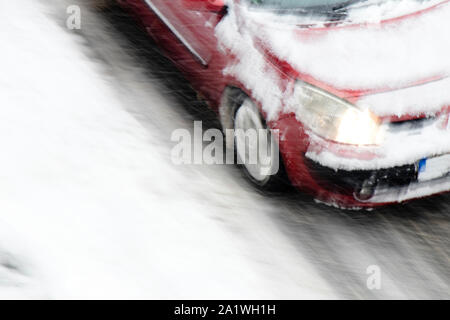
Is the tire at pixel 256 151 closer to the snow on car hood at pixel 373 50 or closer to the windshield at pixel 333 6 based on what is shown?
the snow on car hood at pixel 373 50

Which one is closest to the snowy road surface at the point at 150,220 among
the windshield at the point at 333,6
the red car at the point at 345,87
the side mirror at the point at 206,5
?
the red car at the point at 345,87

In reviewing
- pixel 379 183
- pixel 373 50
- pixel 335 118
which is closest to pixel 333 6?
pixel 373 50

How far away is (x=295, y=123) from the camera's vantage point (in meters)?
3.68

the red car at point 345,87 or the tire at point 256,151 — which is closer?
the red car at point 345,87

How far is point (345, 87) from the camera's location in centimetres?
358

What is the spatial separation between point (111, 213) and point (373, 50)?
1.75 metres

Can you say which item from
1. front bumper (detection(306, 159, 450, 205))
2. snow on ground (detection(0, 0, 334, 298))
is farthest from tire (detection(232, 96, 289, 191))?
front bumper (detection(306, 159, 450, 205))

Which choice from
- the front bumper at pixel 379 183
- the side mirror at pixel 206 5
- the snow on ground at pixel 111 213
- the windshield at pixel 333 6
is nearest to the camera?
the snow on ground at pixel 111 213

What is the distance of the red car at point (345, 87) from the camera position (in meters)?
3.56

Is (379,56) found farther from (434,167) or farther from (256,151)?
(256,151)

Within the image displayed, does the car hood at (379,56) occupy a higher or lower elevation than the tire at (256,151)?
higher

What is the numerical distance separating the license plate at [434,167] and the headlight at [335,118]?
300mm
